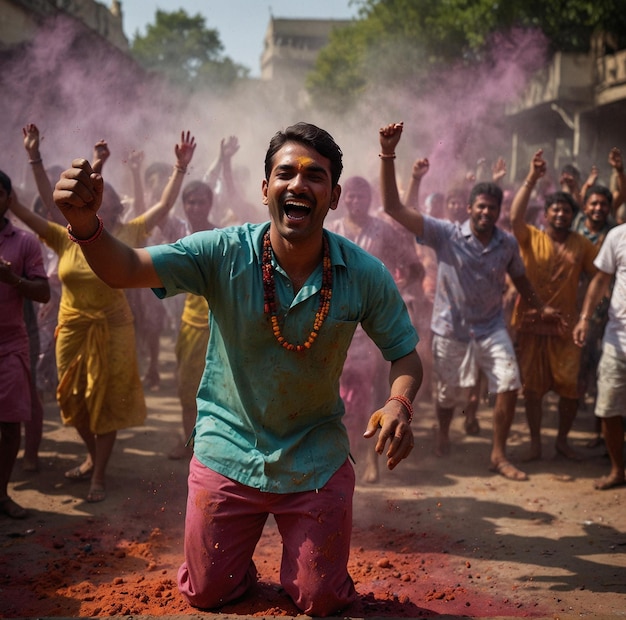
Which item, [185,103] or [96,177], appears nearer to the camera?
[96,177]

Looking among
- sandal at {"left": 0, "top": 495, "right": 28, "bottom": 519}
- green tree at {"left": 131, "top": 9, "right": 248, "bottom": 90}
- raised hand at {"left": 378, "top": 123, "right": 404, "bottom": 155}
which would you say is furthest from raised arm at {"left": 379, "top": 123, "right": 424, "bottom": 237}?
green tree at {"left": 131, "top": 9, "right": 248, "bottom": 90}

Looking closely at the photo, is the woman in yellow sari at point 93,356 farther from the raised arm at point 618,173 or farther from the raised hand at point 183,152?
the raised arm at point 618,173

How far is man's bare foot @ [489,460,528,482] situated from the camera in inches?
235

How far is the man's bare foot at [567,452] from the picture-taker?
6.46 metres

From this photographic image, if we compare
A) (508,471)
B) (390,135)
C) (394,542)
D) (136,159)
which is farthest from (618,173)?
(136,159)

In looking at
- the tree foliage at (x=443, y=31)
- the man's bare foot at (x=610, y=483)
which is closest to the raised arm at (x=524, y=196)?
the man's bare foot at (x=610, y=483)

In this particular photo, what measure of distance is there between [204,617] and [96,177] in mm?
1733

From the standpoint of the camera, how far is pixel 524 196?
6.45m

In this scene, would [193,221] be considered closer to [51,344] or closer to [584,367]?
[51,344]

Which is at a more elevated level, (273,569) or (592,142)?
(592,142)

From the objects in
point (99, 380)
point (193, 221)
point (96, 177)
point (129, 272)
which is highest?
point (193, 221)

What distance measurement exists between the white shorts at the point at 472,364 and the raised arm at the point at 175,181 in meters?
2.47

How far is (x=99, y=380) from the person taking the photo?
5.44m

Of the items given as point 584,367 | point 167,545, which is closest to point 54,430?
point 167,545
